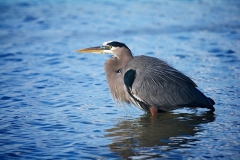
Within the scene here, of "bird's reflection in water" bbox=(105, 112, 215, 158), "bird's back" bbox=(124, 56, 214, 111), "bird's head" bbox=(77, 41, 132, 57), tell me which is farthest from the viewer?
"bird's head" bbox=(77, 41, 132, 57)

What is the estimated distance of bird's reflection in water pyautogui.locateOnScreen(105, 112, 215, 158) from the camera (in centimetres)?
608

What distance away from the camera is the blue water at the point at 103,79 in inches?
243

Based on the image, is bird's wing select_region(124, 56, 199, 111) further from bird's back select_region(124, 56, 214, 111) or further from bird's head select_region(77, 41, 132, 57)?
bird's head select_region(77, 41, 132, 57)

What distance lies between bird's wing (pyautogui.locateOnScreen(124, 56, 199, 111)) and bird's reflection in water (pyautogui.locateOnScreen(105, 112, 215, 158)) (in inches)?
11.1

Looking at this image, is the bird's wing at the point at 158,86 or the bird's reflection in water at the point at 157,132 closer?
the bird's reflection in water at the point at 157,132

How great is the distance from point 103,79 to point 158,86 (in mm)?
2534

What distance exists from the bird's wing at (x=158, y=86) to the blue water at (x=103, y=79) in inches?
11.6

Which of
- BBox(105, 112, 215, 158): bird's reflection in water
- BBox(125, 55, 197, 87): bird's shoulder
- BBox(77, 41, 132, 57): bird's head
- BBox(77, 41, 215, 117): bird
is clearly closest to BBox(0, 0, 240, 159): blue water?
BBox(105, 112, 215, 158): bird's reflection in water

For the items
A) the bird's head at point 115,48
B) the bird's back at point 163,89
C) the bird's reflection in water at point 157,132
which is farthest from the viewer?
the bird's head at point 115,48

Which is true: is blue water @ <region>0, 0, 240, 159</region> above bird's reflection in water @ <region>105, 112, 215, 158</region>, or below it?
above

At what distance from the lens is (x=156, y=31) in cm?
1454

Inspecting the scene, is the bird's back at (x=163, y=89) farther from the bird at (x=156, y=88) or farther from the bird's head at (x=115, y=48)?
the bird's head at (x=115, y=48)

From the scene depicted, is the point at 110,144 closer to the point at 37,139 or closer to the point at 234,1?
the point at 37,139

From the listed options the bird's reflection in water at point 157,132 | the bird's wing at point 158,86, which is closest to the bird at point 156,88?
the bird's wing at point 158,86
